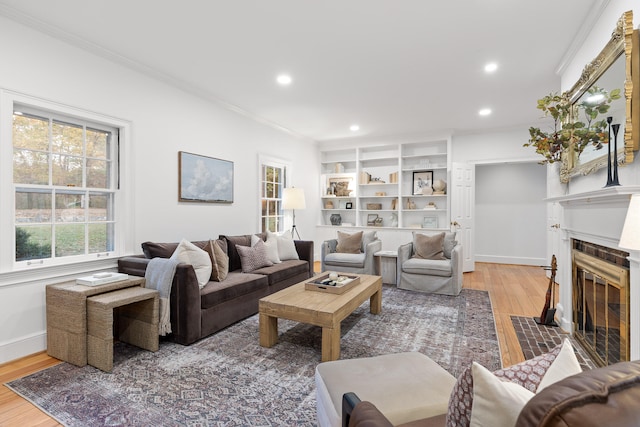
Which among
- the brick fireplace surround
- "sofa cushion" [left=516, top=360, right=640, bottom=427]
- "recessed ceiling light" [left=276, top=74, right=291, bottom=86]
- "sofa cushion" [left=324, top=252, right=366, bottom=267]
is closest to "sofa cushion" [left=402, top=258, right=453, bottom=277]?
"sofa cushion" [left=324, top=252, right=366, bottom=267]

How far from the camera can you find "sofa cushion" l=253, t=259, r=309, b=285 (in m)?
3.89

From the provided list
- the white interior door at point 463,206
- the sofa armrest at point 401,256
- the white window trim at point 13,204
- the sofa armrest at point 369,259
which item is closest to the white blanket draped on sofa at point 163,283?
the white window trim at point 13,204

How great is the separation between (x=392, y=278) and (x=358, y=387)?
3.82 metres

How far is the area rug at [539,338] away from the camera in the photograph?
104 inches

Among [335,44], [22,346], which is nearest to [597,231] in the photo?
[335,44]

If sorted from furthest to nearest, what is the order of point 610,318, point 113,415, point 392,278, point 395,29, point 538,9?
point 392,278 → point 395,29 → point 538,9 → point 610,318 → point 113,415

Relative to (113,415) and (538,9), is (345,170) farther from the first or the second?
(113,415)

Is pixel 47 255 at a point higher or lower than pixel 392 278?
higher

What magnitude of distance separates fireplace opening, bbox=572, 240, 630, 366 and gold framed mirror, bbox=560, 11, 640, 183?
670 mm

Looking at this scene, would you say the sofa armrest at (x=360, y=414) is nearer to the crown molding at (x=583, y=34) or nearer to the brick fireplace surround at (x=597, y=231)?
the brick fireplace surround at (x=597, y=231)

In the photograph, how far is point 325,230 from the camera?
7.29m

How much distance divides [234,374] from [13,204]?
2225mm

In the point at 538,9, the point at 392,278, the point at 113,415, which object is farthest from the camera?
the point at 392,278

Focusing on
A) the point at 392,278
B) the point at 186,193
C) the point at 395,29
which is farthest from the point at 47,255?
the point at 392,278
